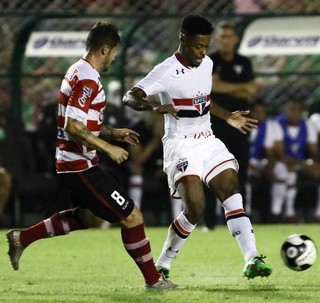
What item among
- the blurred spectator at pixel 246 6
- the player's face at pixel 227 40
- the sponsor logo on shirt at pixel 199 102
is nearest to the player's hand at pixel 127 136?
the sponsor logo on shirt at pixel 199 102

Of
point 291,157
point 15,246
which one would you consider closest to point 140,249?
point 15,246

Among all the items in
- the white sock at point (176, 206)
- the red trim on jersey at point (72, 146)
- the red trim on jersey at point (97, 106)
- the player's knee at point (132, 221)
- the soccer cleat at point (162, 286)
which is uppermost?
the red trim on jersey at point (97, 106)

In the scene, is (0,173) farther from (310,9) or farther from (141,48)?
(310,9)

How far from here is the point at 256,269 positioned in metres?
8.54

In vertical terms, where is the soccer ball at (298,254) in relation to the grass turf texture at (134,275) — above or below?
above

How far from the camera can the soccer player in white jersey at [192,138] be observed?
9.03 meters

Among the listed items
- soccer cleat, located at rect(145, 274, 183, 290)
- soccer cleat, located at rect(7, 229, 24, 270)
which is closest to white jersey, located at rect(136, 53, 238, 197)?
soccer cleat, located at rect(145, 274, 183, 290)

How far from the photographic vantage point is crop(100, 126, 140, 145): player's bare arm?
27.7 feet

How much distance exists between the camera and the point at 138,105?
893 cm

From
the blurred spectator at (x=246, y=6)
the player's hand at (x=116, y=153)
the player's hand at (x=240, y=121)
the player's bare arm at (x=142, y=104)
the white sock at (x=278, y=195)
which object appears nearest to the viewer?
the player's hand at (x=116, y=153)

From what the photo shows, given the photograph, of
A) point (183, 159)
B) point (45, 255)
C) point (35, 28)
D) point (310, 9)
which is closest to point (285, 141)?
point (310, 9)

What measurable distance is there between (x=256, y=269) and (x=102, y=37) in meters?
1.95

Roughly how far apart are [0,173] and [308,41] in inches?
164

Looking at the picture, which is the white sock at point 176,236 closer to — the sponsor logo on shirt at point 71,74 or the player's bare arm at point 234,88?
the sponsor logo on shirt at point 71,74
